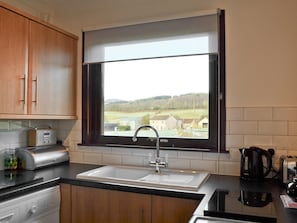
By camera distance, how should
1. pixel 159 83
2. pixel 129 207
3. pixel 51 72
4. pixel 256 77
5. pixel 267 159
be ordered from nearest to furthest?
1. pixel 129 207
2. pixel 267 159
3. pixel 256 77
4. pixel 51 72
5. pixel 159 83

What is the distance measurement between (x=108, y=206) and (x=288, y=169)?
1111mm

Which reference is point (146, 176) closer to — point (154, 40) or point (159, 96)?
point (159, 96)

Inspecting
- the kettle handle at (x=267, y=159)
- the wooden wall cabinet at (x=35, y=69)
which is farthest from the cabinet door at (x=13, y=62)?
the kettle handle at (x=267, y=159)

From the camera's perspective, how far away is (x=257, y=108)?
1.99 meters

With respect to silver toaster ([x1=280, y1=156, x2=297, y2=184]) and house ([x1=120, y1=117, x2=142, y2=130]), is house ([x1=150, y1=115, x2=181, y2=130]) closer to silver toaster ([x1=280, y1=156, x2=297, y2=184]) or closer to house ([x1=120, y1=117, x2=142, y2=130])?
house ([x1=120, y1=117, x2=142, y2=130])

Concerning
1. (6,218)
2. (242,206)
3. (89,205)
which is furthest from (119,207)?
(242,206)

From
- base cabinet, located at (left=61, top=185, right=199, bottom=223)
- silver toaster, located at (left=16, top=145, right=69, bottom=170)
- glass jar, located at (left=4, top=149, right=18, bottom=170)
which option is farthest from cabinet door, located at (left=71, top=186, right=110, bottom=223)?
glass jar, located at (left=4, top=149, right=18, bottom=170)

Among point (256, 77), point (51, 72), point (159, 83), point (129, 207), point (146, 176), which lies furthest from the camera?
point (159, 83)

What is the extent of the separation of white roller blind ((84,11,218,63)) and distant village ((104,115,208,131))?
0.50 meters

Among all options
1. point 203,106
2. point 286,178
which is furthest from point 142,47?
point 286,178

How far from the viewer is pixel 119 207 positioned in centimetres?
176

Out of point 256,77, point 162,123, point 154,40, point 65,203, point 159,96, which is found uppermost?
point 154,40

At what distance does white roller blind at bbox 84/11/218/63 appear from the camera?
2.11 m

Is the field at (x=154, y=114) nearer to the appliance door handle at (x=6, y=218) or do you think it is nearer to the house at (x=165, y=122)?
the house at (x=165, y=122)
